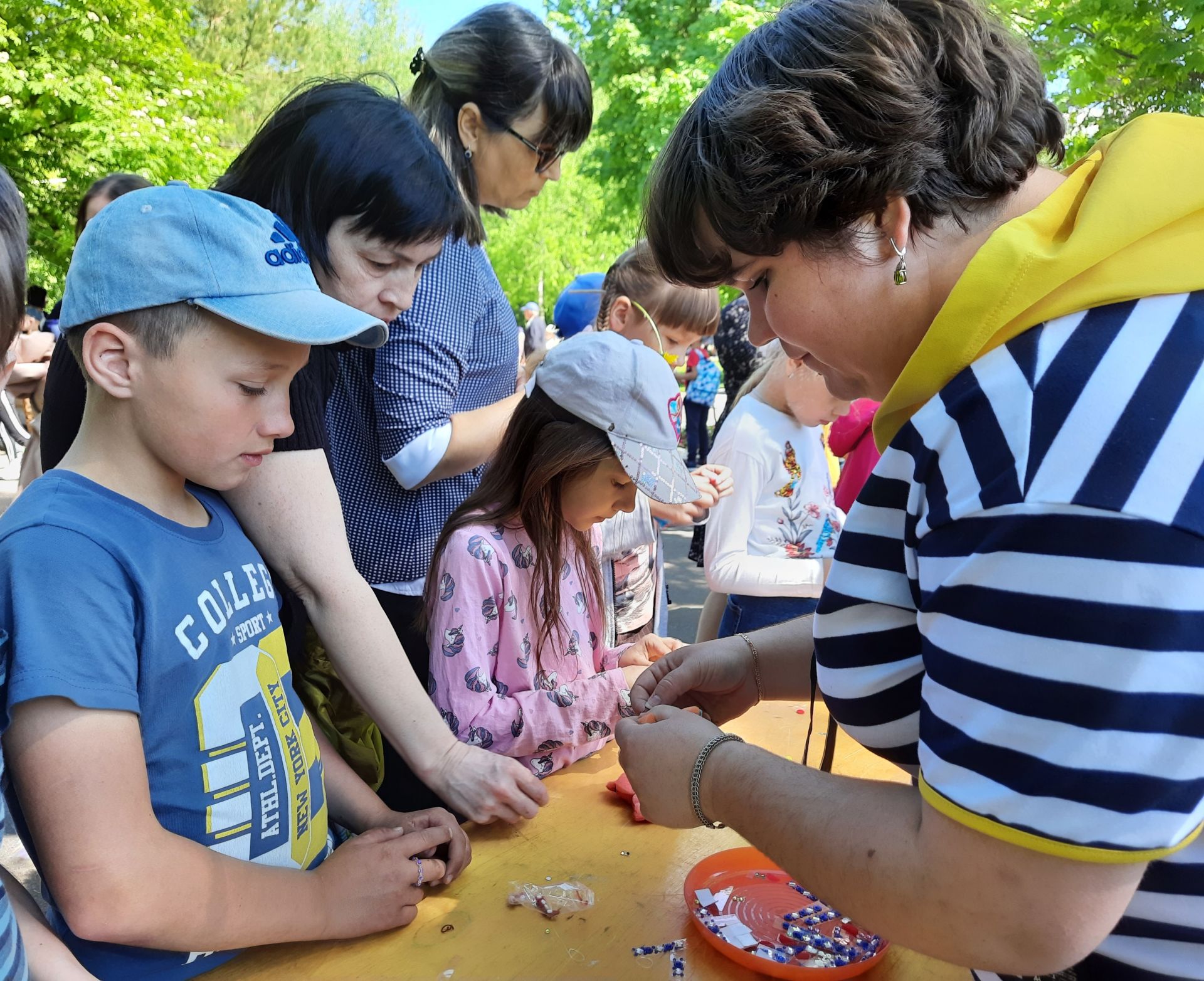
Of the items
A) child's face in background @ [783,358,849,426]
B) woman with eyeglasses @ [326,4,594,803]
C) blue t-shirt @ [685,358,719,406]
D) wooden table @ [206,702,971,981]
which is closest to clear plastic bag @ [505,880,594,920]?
wooden table @ [206,702,971,981]

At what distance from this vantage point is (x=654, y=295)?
12.3 feet

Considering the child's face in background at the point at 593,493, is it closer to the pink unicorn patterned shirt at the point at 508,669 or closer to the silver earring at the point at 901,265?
the pink unicorn patterned shirt at the point at 508,669

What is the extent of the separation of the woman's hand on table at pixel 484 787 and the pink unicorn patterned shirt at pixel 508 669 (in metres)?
0.17

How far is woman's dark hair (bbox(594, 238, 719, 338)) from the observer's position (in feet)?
12.3

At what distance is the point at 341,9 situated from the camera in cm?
3253

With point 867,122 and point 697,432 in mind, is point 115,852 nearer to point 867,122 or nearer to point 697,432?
point 867,122

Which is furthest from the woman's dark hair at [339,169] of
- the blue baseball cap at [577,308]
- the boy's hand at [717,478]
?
the blue baseball cap at [577,308]

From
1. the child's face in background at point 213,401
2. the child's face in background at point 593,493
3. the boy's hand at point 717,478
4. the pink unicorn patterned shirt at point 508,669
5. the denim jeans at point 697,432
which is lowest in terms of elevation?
the denim jeans at point 697,432

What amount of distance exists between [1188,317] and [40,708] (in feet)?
3.97

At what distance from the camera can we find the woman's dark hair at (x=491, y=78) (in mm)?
2494

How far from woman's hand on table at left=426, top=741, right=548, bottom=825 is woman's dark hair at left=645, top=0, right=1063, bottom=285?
0.99 metres

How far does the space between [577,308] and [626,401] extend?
342 centimetres

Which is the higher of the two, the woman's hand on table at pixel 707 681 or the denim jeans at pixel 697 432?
the woman's hand on table at pixel 707 681

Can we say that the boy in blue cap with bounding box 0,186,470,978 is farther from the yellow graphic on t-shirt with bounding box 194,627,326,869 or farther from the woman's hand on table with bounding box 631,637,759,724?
the woman's hand on table with bounding box 631,637,759,724
